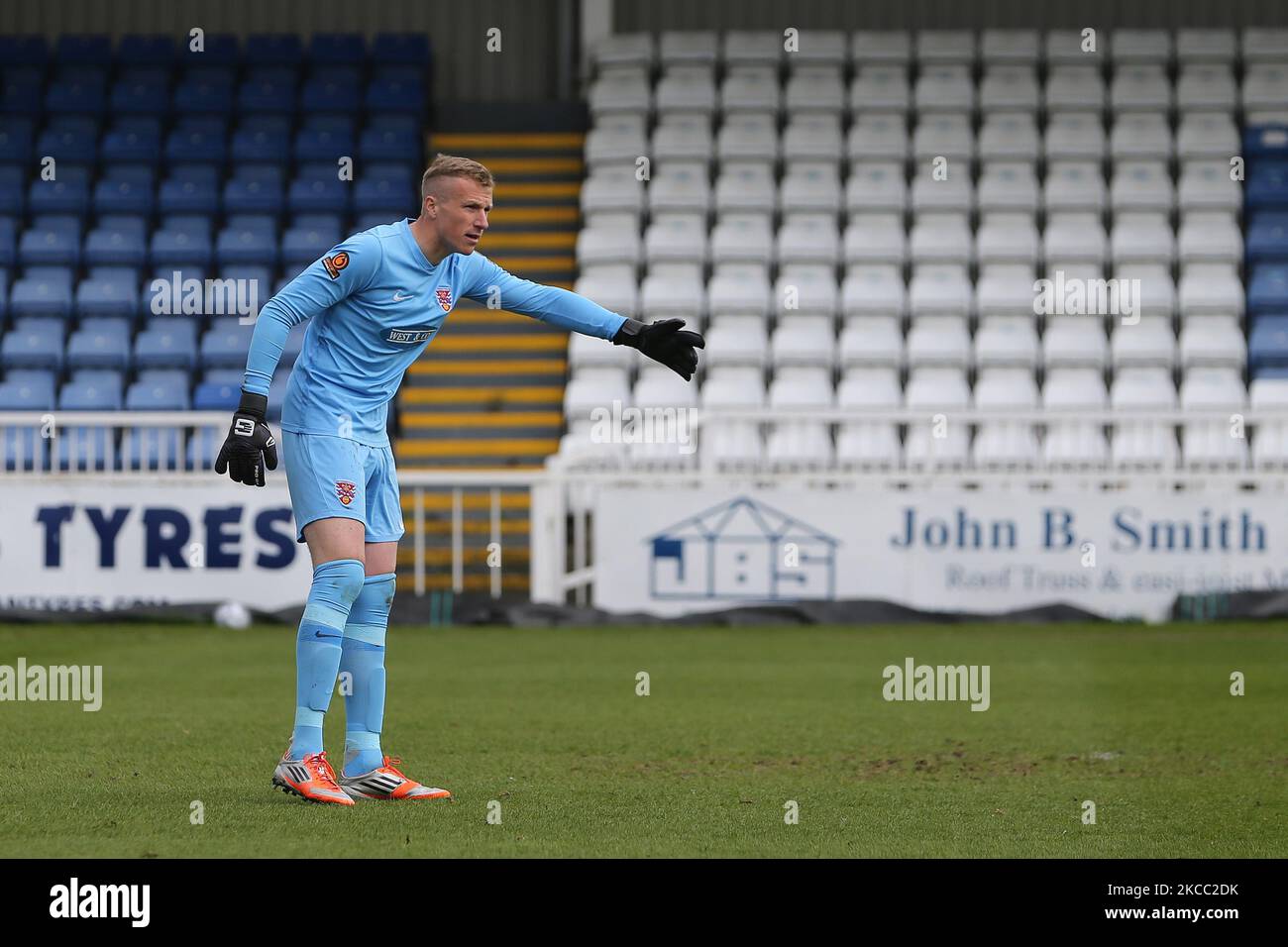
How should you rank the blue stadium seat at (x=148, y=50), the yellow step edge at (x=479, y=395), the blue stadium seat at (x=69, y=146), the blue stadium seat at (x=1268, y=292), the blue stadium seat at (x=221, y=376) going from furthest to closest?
the blue stadium seat at (x=148, y=50), the blue stadium seat at (x=69, y=146), the yellow step edge at (x=479, y=395), the blue stadium seat at (x=1268, y=292), the blue stadium seat at (x=221, y=376)

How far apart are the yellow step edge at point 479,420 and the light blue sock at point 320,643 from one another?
1213 centimetres

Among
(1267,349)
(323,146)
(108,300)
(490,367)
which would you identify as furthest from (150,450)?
(1267,349)

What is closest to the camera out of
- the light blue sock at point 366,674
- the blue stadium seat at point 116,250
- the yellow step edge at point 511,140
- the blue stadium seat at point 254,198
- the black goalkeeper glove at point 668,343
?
the light blue sock at point 366,674

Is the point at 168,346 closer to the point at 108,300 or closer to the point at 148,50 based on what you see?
the point at 108,300

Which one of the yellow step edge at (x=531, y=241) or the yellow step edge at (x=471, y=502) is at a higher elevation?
the yellow step edge at (x=531, y=241)

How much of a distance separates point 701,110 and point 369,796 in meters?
15.4

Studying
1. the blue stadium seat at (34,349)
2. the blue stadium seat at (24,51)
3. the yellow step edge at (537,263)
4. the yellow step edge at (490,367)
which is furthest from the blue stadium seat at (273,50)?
the yellow step edge at (490,367)

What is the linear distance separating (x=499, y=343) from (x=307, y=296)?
43.8ft

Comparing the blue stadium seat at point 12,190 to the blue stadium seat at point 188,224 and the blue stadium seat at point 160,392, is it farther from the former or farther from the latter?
the blue stadium seat at point 160,392

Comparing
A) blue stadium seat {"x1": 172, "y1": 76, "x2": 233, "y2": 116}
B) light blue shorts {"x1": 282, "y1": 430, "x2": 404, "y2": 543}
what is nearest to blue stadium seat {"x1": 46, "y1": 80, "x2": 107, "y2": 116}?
blue stadium seat {"x1": 172, "y1": 76, "x2": 233, "y2": 116}

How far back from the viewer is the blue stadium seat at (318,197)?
64.1ft

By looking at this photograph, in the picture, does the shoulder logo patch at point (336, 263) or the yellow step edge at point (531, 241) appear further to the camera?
the yellow step edge at point (531, 241)

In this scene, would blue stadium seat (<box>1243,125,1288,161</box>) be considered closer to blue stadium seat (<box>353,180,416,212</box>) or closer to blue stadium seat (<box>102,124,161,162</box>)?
blue stadium seat (<box>353,180,416,212</box>)
